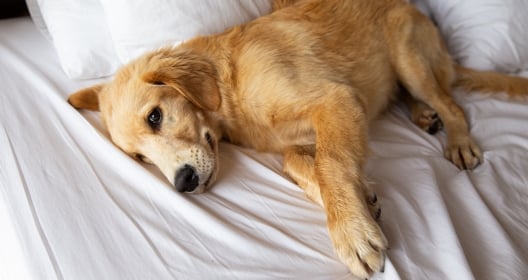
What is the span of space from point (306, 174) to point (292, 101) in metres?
0.29

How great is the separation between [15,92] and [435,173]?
5.51ft

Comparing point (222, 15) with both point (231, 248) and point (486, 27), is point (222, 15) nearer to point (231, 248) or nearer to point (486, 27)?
point (231, 248)

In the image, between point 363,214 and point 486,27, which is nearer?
point 363,214

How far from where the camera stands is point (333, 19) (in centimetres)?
202

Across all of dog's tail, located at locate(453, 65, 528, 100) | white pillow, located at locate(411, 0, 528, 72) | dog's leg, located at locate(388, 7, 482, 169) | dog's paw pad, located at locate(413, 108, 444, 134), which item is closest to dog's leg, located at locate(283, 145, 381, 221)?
dog's paw pad, located at locate(413, 108, 444, 134)

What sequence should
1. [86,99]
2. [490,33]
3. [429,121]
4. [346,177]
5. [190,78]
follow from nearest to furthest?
1. [346,177]
2. [190,78]
3. [86,99]
4. [429,121]
5. [490,33]

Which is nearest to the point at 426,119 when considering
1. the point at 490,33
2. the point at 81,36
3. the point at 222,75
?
the point at 490,33

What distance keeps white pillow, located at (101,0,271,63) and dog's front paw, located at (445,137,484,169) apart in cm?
107

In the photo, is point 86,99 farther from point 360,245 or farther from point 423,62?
point 423,62

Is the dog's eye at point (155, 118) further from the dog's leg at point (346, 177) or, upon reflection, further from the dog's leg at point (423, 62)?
the dog's leg at point (423, 62)

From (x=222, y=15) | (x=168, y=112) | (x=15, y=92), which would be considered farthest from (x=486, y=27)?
(x=15, y=92)

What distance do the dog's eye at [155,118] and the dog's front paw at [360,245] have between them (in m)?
0.73

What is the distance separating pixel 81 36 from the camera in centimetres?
203

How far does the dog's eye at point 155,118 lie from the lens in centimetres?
161
